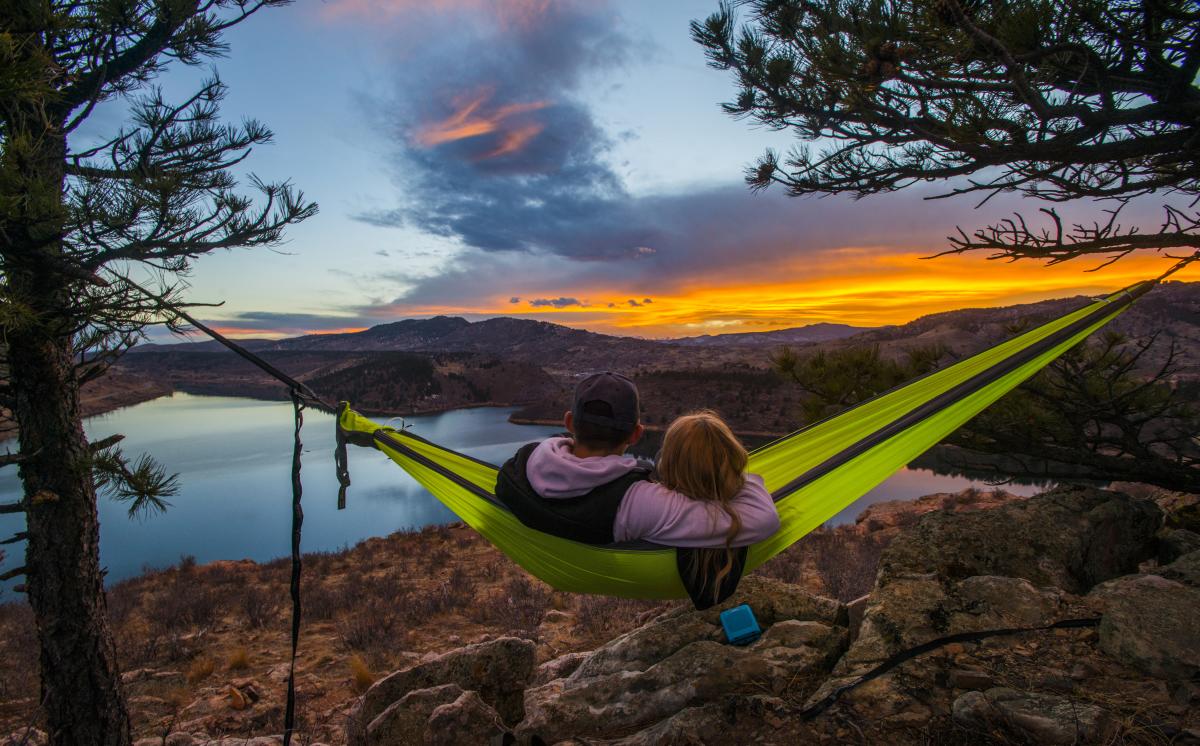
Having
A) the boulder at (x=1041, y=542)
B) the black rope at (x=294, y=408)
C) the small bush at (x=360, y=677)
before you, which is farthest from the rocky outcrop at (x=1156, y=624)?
the small bush at (x=360, y=677)

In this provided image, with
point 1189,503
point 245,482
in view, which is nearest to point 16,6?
point 1189,503

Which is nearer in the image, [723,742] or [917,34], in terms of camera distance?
[723,742]

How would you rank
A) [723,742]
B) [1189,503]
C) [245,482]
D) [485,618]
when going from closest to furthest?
[723,742] < [1189,503] < [485,618] < [245,482]

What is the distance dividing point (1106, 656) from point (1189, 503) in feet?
5.79

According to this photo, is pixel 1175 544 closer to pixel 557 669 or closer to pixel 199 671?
Result: pixel 557 669

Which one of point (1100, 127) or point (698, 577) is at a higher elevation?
point (1100, 127)

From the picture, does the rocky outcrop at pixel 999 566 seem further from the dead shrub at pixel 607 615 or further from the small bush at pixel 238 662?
the small bush at pixel 238 662

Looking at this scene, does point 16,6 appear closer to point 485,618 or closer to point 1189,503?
point 485,618

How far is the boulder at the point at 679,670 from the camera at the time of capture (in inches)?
62.7

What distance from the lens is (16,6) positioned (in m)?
1.67

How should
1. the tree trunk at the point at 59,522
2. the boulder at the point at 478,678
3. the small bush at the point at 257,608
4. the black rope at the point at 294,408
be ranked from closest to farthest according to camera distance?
the black rope at the point at 294,408
the tree trunk at the point at 59,522
the boulder at the point at 478,678
the small bush at the point at 257,608

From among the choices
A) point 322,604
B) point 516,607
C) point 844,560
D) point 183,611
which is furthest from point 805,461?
point 183,611

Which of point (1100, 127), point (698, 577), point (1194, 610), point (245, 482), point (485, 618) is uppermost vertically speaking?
point (1100, 127)

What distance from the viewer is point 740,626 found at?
1907mm
